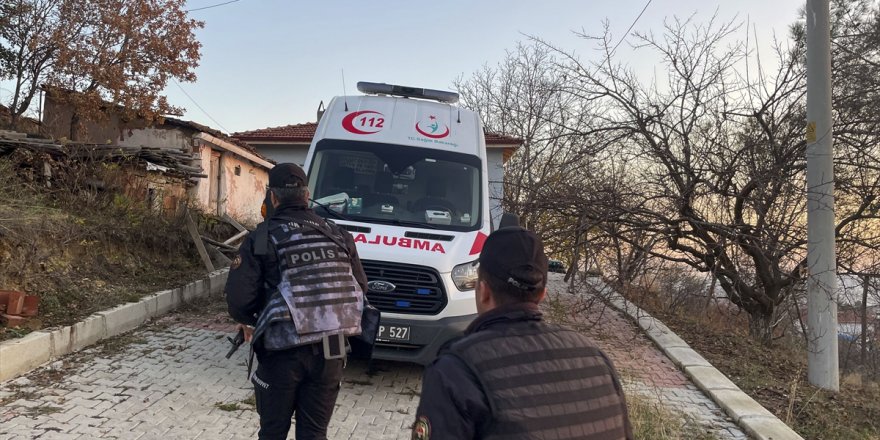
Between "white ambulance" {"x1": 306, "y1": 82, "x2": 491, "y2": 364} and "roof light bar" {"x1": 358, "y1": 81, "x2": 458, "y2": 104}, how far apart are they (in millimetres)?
12

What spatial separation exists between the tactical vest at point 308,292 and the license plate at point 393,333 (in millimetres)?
1975

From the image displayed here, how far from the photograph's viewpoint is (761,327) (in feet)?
33.4

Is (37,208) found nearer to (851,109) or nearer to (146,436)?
(146,436)

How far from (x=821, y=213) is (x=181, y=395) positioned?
6.56 metres

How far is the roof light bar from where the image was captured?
7.58 m

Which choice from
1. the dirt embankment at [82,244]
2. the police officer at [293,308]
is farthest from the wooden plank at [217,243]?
the police officer at [293,308]

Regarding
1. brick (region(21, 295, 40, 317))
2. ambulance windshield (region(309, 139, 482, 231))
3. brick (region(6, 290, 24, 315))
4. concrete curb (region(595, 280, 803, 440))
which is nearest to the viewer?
concrete curb (region(595, 280, 803, 440))

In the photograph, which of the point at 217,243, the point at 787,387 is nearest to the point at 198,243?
the point at 217,243

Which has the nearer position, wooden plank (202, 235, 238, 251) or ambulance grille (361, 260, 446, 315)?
ambulance grille (361, 260, 446, 315)

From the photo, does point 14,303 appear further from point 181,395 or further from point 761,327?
point 761,327

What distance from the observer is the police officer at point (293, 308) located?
9.67ft

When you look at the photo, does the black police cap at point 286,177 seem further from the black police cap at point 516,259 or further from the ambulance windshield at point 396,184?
the ambulance windshield at point 396,184

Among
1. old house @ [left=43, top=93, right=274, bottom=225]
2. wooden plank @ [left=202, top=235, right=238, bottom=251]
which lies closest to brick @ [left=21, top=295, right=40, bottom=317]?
wooden plank @ [left=202, top=235, right=238, bottom=251]

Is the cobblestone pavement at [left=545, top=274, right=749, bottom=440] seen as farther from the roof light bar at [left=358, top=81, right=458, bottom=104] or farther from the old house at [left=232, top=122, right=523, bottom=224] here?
the old house at [left=232, top=122, right=523, bottom=224]
